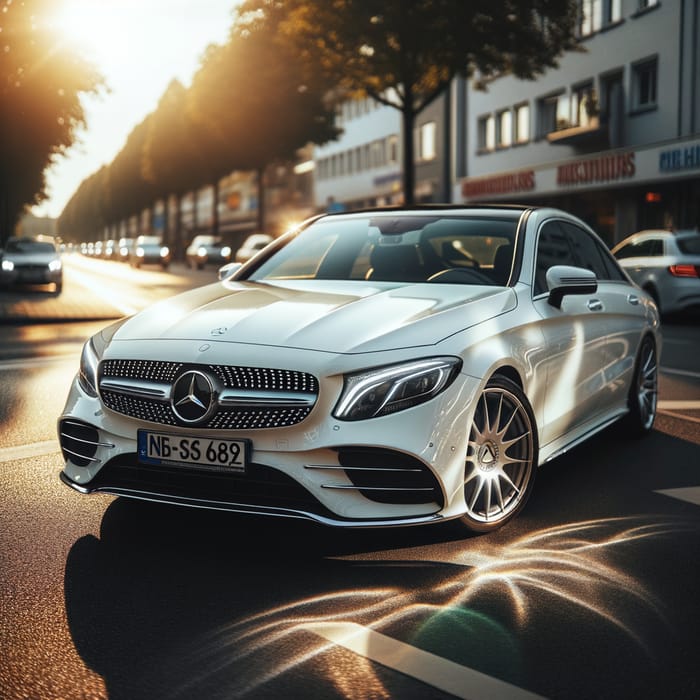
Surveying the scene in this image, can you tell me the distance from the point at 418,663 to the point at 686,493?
2744 millimetres

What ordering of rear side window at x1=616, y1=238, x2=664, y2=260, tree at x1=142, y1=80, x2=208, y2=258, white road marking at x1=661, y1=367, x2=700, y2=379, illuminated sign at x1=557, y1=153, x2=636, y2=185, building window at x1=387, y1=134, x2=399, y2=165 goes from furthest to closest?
tree at x1=142, y1=80, x2=208, y2=258, building window at x1=387, y1=134, x2=399, y2=165, illuminated sign at x1=557, y1=153, x2=636, y2=185, rear side window at x1=616, y1=238, x2=664, y2=260, white road marking at x1=661, y1=367, x2=700, y2=379

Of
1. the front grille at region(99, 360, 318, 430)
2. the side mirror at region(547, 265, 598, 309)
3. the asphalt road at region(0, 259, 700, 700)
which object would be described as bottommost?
the asphalt road at region(0, 259, 700, 700)

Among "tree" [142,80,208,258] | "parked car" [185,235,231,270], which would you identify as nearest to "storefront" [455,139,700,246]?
"parked car" [185,235,231,270]

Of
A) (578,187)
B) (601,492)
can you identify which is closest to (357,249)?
(601,492)

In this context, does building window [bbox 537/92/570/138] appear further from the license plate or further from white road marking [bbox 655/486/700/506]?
the license plate

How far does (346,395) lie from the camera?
4.17 meters

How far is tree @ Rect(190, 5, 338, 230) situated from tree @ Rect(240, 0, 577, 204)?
16.5 metres

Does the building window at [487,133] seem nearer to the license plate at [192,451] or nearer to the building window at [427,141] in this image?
the building window at [427,141]

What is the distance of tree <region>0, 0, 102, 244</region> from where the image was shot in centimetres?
2595

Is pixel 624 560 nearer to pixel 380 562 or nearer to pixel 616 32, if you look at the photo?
pixel 380 562

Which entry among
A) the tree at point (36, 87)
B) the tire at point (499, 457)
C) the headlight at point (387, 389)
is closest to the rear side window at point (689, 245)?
the tire at point (499, 457)

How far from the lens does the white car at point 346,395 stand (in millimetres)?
4176

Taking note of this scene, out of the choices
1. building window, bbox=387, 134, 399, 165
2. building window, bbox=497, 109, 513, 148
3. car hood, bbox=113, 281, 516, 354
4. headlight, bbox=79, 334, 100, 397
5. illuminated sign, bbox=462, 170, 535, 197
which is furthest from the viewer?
building window, bbox=387, 134, 399, 165

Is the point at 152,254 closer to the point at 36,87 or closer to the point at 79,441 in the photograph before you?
the point at 36,87
